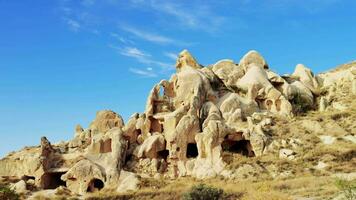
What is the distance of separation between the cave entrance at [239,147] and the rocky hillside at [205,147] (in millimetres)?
103

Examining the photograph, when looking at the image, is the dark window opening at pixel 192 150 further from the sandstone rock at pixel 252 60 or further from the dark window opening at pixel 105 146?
the sandstone rock at pixel 252 60

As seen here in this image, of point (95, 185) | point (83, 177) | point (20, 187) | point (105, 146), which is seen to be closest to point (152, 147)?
point (105, 146)

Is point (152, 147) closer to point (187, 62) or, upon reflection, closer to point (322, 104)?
point (187, 62)

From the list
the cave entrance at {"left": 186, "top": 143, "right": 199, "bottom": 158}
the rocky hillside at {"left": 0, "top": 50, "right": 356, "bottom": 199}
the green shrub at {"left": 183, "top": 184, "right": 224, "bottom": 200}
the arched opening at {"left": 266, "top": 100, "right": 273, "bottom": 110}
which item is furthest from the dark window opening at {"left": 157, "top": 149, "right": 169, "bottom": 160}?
the green shrub at {"left": 183, "top": 184, "right": 224, "bottom": 200}

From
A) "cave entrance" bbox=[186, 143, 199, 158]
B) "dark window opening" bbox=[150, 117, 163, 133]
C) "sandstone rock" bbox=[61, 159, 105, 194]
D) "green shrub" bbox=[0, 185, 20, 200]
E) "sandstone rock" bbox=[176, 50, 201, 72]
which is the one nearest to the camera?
"green shrub" bbox=[0, 185, 20, 200]

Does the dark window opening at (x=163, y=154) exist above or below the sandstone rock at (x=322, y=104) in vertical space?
below

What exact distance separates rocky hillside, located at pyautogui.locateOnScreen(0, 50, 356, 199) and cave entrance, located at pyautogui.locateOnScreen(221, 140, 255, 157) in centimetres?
10

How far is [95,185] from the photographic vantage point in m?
36.6

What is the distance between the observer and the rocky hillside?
107 ft

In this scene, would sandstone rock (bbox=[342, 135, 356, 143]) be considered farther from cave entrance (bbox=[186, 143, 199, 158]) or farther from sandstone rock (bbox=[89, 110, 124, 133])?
sandstone rock (bbox=[89, 110, 124, 133])

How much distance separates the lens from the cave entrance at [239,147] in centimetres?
3796

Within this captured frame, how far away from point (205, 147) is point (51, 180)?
13704mm

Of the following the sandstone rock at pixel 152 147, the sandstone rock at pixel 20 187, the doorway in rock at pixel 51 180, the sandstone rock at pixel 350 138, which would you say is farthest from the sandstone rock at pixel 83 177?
the sandstone rock at pixel 350 138

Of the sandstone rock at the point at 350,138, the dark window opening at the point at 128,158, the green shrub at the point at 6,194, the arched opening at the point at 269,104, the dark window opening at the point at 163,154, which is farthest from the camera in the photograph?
the arched opening at the point at 269,104
